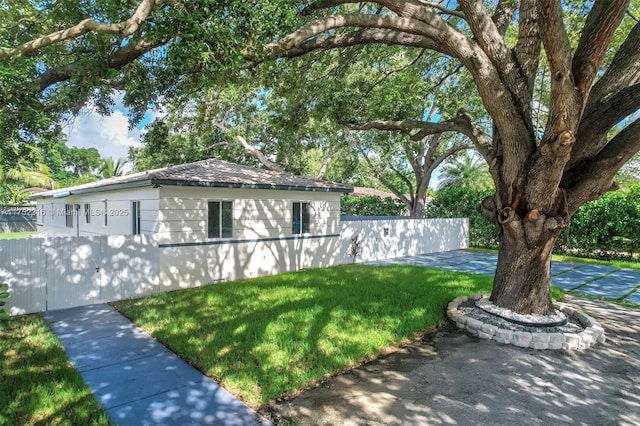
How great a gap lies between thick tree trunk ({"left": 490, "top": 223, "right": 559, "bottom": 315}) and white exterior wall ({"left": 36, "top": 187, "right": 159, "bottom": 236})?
705 cm

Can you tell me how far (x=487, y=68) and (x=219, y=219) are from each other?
666cm

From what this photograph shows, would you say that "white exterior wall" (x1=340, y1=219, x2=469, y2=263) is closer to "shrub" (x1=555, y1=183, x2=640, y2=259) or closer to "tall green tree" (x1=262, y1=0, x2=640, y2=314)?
"shrub" (x1=555, y1=183, x2=640, y2=259)

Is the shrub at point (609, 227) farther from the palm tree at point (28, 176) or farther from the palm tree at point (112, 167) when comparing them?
the palm tree at point (112, 167)

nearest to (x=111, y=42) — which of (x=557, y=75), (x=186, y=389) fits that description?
(x=186, y=389)

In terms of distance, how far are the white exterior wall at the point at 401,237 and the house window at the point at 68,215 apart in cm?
1160

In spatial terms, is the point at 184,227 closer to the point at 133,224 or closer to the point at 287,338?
the point at 133,224

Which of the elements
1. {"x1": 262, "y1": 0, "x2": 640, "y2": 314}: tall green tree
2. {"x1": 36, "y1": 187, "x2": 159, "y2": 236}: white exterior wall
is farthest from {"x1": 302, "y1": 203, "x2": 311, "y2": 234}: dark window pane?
{"x1": 262, "y1": 0, "x2": 640, "y2": 314}: tall green tree

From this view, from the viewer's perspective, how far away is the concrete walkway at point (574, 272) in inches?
333

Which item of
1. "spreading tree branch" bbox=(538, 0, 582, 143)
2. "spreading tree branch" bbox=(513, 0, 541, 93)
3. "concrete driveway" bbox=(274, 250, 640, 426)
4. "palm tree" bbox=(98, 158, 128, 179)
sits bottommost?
"concrete driveway" bbox=(274, 250, 640, 426)

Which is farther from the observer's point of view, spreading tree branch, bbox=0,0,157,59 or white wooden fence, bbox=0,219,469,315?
white wooden fence, bbox=0,219,469,315

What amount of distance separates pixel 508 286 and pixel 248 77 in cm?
669

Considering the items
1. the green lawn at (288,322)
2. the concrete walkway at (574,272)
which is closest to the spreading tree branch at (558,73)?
the green lawn at (288,322)

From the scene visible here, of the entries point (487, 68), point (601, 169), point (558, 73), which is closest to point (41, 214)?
point (487, 68)

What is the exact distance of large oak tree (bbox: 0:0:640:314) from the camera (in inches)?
163
